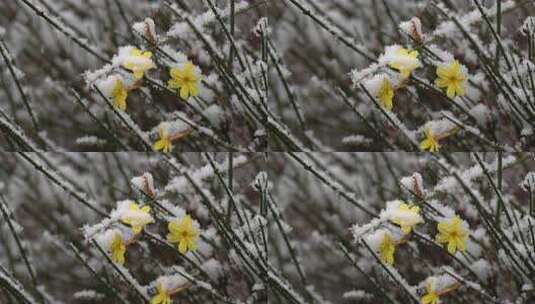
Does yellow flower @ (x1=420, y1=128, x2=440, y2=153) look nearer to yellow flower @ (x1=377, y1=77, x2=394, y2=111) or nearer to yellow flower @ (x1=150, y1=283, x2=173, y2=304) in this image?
yellow flower @ (x1=377, y1=77, x2=394, y2=111)

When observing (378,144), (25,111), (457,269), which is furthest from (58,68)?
(457,269)

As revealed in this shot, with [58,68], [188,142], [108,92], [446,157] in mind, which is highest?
[58,68]

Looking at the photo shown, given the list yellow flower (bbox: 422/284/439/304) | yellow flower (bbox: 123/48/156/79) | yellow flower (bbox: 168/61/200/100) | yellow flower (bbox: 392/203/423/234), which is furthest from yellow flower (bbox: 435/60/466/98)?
yellow flower (bbox: 123/48/156/79)

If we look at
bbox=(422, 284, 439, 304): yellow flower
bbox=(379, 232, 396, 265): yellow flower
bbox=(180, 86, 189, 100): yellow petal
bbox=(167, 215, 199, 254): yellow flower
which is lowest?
bbox=(422, 284, 439, 304): yellow flower

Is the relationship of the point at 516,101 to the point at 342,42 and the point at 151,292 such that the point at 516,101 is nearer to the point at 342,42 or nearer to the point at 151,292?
the point at 342,42

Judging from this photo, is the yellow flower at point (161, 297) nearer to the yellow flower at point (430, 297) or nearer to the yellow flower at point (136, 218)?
the yellow flower at point (136, 218)

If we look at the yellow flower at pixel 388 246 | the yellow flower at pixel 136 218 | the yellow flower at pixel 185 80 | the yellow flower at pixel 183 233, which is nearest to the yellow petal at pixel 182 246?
the yellow flower at pixel 183 233
